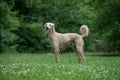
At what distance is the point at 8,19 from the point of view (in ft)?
91.3

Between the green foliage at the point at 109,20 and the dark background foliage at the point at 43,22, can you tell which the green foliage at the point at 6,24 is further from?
the green foliage at the point at 109,20

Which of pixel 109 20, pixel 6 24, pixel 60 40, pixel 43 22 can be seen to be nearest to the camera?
pixel 60 40

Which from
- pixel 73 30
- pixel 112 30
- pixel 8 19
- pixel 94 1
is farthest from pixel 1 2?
pixel 73 30

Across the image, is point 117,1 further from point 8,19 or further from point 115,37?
point 8,19

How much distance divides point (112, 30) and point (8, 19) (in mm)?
8162

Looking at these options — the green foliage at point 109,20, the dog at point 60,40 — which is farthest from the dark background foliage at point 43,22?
the dog at point 60,40

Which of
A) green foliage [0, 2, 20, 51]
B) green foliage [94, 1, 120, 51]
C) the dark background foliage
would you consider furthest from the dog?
the dark background foliage

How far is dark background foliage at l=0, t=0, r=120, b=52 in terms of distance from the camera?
2862 centimetres

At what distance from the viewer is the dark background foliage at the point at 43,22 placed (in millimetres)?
28625

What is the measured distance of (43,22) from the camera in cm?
3597

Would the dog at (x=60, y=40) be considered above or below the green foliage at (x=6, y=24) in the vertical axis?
above

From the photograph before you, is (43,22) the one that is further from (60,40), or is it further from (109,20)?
(60,40)

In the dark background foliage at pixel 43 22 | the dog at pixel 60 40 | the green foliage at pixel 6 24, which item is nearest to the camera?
the dog at pixel 60 40

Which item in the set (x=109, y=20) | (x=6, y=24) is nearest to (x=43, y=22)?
(x=6, y=24)
